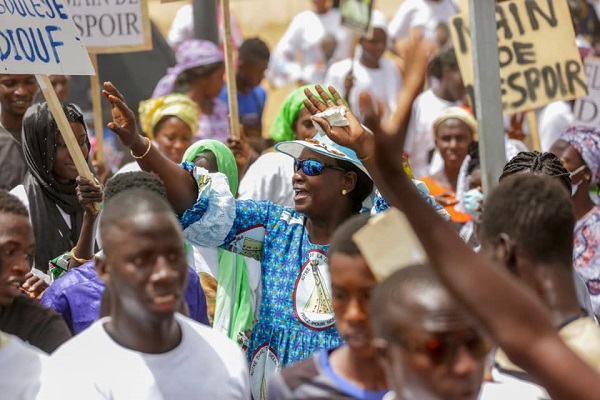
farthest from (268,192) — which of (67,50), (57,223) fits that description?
(67,50)

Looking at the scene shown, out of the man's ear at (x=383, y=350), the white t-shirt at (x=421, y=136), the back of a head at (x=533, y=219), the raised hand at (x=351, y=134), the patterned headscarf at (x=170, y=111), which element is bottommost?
the white t-shirt at (x=421, y=136)

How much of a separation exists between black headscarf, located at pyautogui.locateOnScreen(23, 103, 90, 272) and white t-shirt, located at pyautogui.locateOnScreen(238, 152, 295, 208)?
1268mm

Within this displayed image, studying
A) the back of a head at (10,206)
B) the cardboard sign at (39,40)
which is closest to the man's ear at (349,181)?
the cardboard sign at (39,40)

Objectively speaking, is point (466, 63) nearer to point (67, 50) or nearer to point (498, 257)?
point (67, 50)

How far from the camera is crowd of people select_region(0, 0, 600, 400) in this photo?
3068 millimetres

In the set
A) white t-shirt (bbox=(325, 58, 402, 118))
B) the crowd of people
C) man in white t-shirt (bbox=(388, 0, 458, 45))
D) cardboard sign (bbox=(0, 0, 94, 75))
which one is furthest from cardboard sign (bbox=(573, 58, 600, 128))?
cardboard sign (bbox=(0, 0, 94, 75))

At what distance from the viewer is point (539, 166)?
562cm

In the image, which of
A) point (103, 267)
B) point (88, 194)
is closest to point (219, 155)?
point (88, 194)

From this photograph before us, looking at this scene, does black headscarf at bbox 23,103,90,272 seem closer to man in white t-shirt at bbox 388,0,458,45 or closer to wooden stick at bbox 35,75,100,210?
→ wooden stick at bbox 35,75,100,210

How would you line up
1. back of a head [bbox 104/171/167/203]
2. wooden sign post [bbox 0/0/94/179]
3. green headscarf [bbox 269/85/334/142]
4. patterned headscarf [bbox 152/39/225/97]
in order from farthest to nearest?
patterned headscarf [bbox 152/39/225/97] < green headscarf [bbox 269/85/334/142] < wooden sign post [bbox 0/0/94/179] < back of a head [bbox 104/171/167/203]

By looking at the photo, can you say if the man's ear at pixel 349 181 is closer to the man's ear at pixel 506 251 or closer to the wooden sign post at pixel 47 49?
the wooden sign post at pixel 47 49

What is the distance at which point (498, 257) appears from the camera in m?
3.53

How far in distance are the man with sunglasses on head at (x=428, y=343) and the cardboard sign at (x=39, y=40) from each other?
9.56 feet

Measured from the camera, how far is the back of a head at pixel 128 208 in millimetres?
3838
